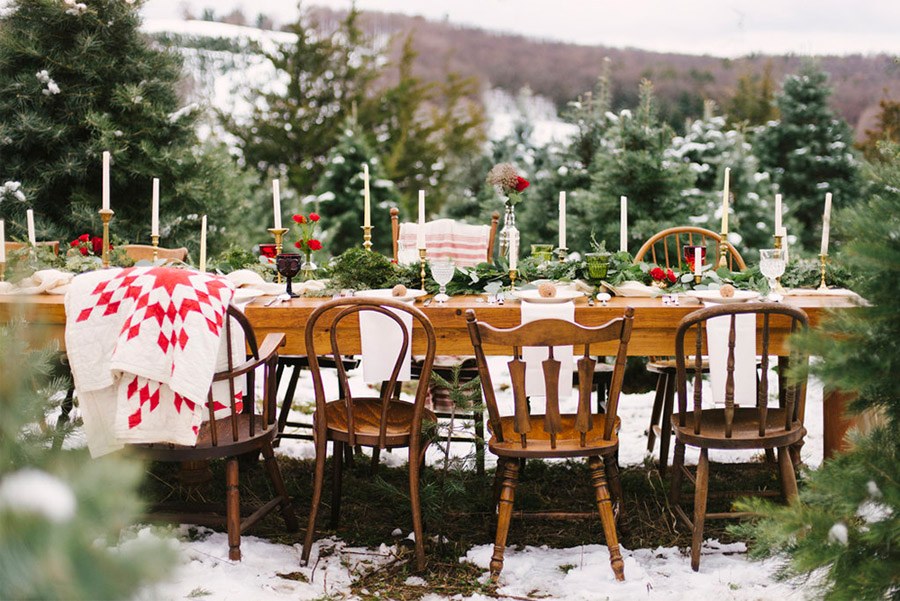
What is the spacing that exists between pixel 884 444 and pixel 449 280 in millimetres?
1695

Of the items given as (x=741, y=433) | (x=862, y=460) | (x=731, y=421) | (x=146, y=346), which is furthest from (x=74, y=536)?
(x=741, y=433)

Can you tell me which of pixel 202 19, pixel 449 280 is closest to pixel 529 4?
pixel 202 19

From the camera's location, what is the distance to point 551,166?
23.1ft

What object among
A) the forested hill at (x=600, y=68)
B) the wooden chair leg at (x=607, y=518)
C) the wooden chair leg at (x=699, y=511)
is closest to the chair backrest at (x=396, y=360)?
the wooden chair leg at (x=607, y=518)

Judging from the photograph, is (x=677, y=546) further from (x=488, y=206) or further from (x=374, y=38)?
(x=374, y=38)

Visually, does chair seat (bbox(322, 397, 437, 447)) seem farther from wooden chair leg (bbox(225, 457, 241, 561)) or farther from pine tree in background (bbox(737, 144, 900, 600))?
pine tree in background (bbox(737, 144, 900, 600))

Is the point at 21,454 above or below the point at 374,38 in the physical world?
below

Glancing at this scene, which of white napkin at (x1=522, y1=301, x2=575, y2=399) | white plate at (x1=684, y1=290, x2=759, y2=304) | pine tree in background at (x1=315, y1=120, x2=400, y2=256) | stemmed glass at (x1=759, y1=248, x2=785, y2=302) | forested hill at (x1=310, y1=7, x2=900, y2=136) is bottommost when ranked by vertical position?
white napkin at (x1=522, y1=301, x2=575, y2=399)

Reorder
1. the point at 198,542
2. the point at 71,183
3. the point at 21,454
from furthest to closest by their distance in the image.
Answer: the point at 71,183 < the point at 198,542 < the point at 21,454

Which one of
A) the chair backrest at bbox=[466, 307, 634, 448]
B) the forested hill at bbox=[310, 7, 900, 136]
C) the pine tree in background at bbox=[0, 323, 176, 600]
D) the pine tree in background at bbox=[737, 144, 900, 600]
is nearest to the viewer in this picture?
the pine tree in background at bbox=[0, 323, 176, 600]

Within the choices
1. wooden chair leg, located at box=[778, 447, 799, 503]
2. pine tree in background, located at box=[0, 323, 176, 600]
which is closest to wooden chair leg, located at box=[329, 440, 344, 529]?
wooden chair leg, located at box=[778, 447, 799, 503]

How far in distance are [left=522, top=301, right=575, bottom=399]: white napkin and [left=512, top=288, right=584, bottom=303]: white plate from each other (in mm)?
27

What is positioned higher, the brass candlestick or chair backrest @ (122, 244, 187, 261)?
the brass candlestick

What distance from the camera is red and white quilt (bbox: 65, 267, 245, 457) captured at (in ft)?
7.49
